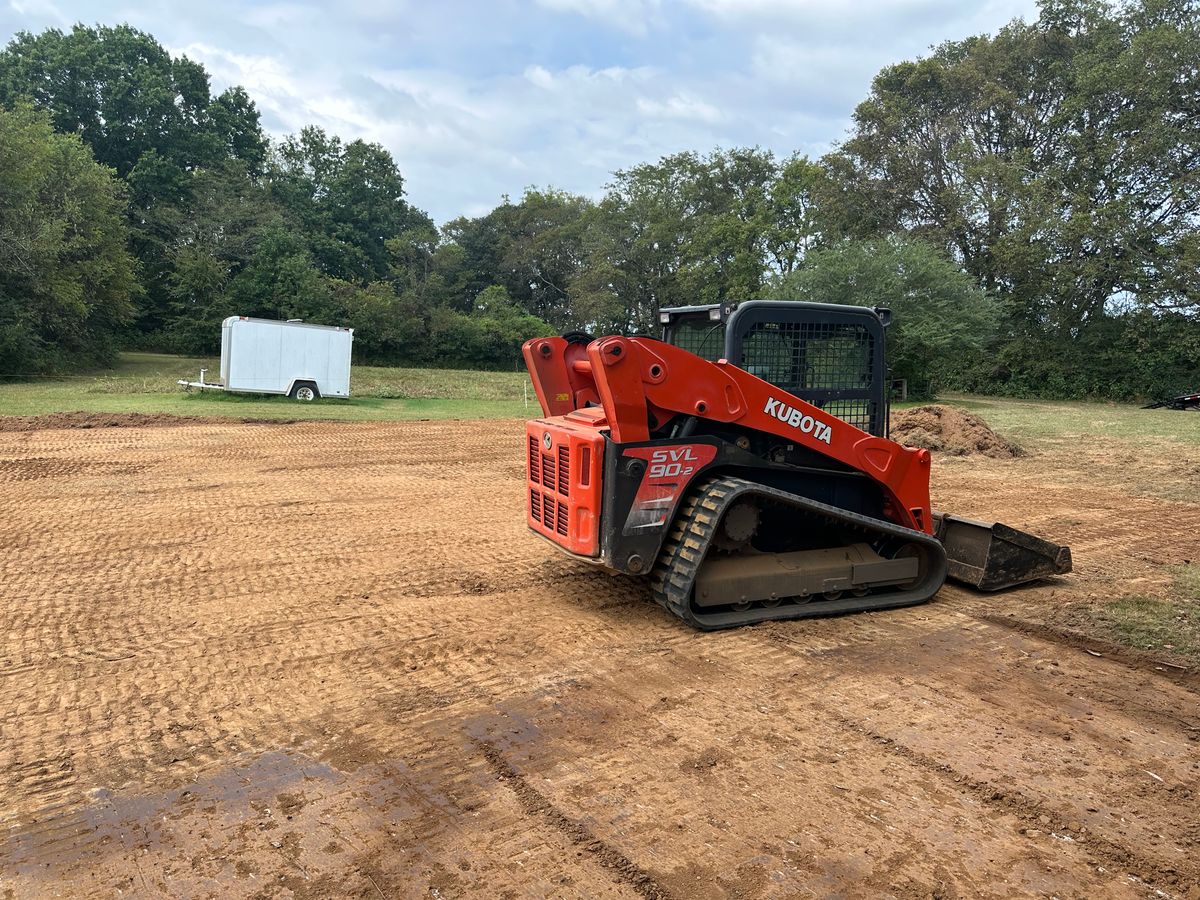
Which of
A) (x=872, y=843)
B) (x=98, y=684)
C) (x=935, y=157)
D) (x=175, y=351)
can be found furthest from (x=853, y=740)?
(x=175, y=351)

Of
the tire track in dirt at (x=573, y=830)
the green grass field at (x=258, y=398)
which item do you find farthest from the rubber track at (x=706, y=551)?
the green grass field at (x=258, y=398)

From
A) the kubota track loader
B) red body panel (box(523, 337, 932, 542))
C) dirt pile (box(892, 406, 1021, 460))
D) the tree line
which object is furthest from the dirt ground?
the tree line

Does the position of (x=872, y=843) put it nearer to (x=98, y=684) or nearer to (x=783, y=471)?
(x=783, y=471)

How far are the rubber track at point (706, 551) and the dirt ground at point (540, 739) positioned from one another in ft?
0.48

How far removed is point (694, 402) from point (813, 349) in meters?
1.24

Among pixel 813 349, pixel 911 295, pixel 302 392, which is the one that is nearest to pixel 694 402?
pixel 813 349

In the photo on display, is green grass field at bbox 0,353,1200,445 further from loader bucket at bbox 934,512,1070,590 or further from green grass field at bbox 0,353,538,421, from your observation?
loader bucket at bbox 934,512,1070,590

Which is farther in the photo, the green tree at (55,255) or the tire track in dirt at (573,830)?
the green tree at (55,255)

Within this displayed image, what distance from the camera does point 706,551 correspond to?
16.0 ft

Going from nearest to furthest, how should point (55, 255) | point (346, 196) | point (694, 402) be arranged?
point (694, 402)
point (55, 255)
point (346, 196)

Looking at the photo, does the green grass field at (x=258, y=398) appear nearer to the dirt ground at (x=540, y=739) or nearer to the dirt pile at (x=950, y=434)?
the dirt pile at (x=950, y=434)

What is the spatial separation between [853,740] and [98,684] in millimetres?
3755

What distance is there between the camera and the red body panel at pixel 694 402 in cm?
464

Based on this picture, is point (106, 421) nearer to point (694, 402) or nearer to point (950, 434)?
point (694, 402)
